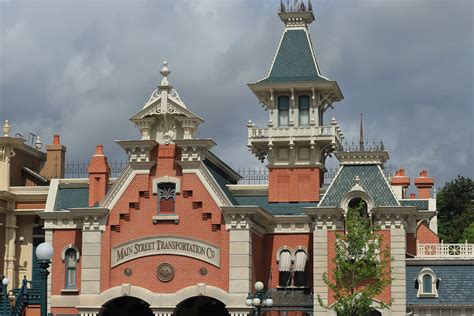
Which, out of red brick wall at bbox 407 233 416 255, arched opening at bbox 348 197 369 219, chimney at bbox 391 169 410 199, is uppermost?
chimney at bbox 391 169 410 199

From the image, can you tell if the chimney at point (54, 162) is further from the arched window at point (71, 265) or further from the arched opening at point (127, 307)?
the arched opening at point (127, 307)

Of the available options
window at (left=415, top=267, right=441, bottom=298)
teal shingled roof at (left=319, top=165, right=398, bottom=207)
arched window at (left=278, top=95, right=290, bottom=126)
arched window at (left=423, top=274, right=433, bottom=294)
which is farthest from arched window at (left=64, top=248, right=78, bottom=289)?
arched window at (left=423, top=274, right=433, bottom=294)

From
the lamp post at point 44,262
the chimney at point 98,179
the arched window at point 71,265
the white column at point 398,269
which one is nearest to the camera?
the lamp post at point 44,262

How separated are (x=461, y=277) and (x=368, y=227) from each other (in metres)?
5.32

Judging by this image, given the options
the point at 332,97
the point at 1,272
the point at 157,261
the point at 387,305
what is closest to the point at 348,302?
the point at 387,305

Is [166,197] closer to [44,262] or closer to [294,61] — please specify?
[294,61]

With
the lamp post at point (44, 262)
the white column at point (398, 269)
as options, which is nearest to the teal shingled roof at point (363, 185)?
the white column at point (398, 269)

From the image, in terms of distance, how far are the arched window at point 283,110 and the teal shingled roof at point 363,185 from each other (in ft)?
18.1

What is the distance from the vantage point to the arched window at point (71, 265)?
179 feet

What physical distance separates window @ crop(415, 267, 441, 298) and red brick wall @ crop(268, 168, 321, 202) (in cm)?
758

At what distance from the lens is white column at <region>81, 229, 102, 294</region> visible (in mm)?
52622

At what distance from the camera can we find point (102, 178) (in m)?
56.0

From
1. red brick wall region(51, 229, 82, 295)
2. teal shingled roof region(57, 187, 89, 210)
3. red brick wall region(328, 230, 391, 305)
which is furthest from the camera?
teal shingled roof region(57, 187, 89, 210)

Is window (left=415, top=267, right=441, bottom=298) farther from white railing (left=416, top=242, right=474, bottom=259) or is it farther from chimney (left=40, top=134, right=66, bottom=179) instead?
chimney (left=40, top=134, right=66, bottom=179)
